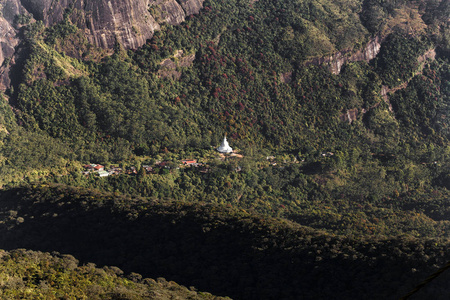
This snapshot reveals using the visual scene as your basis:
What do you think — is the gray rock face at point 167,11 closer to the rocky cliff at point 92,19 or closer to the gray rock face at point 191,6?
the gray rock face at point 191,6

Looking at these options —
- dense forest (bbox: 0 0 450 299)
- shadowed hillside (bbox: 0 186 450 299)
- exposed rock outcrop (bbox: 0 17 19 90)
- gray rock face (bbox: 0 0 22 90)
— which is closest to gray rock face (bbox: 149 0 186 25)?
dense forest (bbox: 0 0 450 299)

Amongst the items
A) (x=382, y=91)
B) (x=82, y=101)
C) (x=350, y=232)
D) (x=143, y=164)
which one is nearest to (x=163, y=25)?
(x=82, y=101)

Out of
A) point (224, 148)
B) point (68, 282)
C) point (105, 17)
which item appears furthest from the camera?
point (105, 17)

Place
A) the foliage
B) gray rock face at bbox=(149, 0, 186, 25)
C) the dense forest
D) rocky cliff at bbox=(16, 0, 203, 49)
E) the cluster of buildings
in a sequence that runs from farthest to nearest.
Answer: gray rock face at bbox=(149, 0, 186, 25), rocky cliff at bbox=(16, 0, 203, 49), the cluster of buildings, the dense forest, the foliage

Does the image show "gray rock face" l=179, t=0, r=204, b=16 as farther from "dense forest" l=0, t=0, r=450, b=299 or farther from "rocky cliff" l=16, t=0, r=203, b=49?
"rocky cliff" l=16, t=0, r=203, b=49

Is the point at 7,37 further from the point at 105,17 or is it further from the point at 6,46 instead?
the point at 105,17

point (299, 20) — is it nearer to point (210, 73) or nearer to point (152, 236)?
point (210, 73)

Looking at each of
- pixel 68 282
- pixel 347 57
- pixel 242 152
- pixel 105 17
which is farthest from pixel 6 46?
pixel 347 57

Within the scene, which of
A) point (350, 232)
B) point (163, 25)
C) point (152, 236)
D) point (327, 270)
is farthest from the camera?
point (163, 25)
